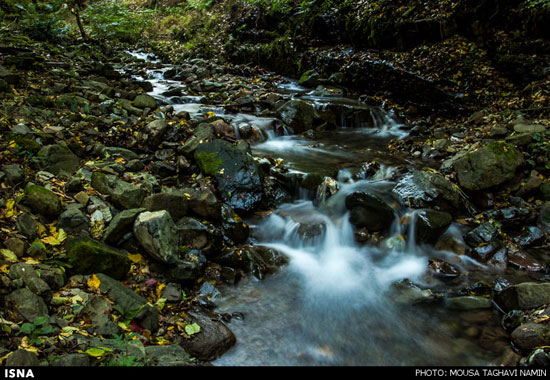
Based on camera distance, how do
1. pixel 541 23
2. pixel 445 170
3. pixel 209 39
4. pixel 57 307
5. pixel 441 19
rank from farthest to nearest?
pixel 209 39 < pixel 441 19 < pixel 541 23 < pixel 445 170 < pixel 57 307

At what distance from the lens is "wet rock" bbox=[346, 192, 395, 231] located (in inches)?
210

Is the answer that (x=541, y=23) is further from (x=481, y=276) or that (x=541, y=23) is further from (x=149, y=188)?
(x=149, y=188)

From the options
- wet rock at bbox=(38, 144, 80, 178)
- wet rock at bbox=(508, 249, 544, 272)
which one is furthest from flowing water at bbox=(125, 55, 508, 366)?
wet rock at bbox=(38, 144, 80, 178)

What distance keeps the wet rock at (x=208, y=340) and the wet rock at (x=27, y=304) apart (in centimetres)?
127

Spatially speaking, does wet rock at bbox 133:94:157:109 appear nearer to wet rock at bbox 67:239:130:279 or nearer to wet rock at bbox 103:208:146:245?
wet rock at bbox 103:208:146:245

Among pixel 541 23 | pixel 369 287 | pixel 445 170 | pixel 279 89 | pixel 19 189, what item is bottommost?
pixel 369 287

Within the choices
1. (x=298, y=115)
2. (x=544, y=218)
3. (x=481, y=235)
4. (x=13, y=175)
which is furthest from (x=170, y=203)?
(x=544, y=218)

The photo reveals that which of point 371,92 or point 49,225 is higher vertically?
point 371,92

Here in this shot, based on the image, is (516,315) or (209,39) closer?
(516,315)

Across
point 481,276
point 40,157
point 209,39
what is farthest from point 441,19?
point 209,39

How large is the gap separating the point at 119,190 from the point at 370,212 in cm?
404

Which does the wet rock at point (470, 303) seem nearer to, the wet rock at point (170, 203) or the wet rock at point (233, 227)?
the wet rock at point (233, 227)

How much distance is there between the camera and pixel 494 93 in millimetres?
8203

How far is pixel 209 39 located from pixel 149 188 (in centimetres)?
1606
